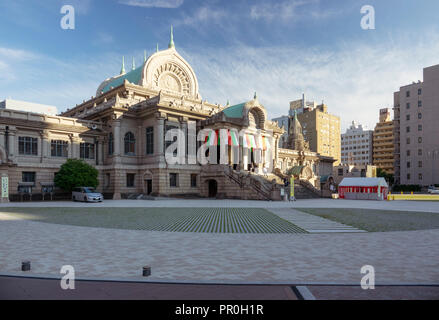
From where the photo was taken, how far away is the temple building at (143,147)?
1574 inches

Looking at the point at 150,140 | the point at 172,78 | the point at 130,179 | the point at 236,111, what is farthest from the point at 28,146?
the point at 236,111

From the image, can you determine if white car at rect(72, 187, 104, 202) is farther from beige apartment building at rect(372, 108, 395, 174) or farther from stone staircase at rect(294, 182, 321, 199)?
beige apartment building at rect(372, 108, 395, 174)

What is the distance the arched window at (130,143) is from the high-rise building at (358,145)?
117167 millimetres

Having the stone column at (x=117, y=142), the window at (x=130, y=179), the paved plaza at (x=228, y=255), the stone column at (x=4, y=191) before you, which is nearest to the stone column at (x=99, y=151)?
the stone column at (x=117, y=142)

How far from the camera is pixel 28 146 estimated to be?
1596 inches

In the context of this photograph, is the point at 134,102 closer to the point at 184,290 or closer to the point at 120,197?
the point at 120,197

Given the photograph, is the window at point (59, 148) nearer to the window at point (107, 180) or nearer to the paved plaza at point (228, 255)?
the window at point (107, 180)

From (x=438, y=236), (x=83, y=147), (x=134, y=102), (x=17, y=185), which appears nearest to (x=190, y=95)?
(x=134, y=102)

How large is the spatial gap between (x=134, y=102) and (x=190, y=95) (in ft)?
46.3

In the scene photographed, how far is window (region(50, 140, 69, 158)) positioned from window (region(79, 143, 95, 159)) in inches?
74.0

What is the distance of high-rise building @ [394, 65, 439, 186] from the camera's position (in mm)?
83438

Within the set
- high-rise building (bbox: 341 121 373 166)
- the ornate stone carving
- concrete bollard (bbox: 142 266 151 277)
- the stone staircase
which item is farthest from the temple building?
high-rise building (bbox: 341 121 373 166)

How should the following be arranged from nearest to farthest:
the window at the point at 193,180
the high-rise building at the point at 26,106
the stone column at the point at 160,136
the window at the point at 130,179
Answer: the stone column at the point at 160,136
the window at the point at 130,179
the window at the point at 193,180
the high-rise building at the point at 26,106

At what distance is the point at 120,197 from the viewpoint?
44000 mm
